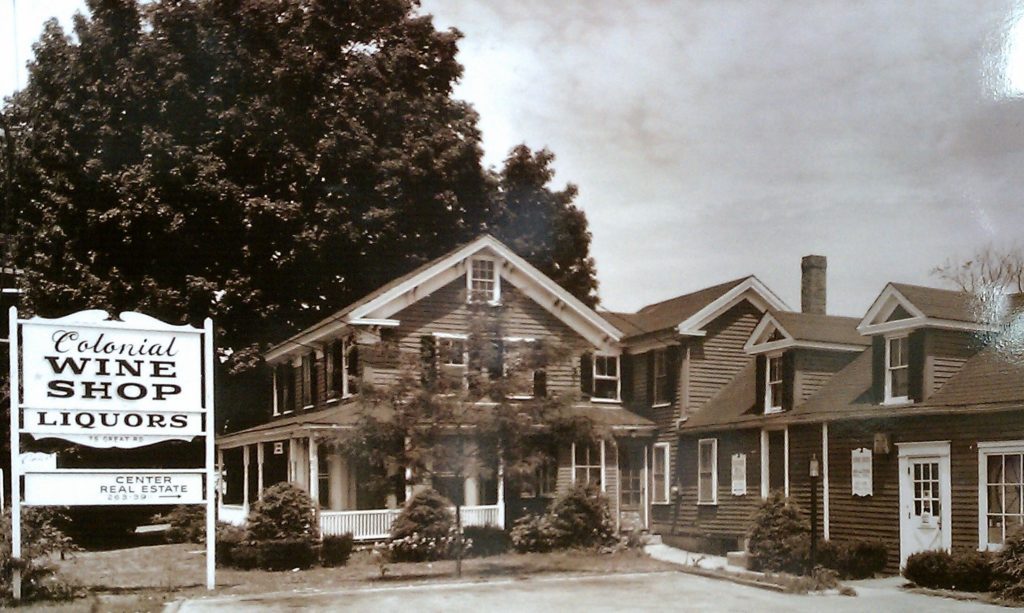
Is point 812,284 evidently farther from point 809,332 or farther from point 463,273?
point 463,273

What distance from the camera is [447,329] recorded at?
11117 mm

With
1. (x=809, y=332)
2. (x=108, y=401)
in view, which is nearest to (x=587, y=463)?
(x=809, y=332)

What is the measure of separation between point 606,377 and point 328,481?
325cm

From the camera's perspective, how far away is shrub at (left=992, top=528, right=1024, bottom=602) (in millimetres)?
9094

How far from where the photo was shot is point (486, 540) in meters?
11.1

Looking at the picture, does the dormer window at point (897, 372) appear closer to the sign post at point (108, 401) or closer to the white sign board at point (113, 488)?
the sign post at point (108, 401)

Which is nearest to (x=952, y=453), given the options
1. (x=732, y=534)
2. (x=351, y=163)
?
(x=732, y=534)

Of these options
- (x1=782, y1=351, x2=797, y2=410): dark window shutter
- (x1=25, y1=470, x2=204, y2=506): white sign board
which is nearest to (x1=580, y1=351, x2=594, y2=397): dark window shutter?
(x1=782, y1=351, x2=797, y2=410): dark window shutter

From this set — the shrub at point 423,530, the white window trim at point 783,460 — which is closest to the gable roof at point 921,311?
the white window trim at point 783,460

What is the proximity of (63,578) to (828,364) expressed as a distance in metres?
7.62

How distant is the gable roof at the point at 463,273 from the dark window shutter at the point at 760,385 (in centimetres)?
143

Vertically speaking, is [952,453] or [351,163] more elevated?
[351,163]

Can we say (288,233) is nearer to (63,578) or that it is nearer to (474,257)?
(474,257)

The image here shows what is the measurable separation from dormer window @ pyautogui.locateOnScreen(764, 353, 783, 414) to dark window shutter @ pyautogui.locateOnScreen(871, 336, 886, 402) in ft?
2.96
